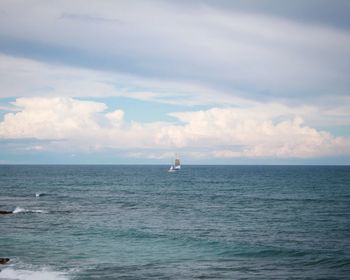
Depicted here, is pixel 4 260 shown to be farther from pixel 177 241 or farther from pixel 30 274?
pixel 177 241

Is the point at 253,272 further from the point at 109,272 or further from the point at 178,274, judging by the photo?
the point at 109,272

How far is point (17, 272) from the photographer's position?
110 ft

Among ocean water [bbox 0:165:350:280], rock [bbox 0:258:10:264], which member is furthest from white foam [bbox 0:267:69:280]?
rock [bbox 0:258:10:264]

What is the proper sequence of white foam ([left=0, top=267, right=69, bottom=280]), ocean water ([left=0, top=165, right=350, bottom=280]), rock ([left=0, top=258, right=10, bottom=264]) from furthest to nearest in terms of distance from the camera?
rock ([left=0, top=258, right=10, bottom=264]) → ocean water ([left=0, top=165, right=350, bottom=280]) → white foam ([left=0, top=267, right=69, bottom=280])

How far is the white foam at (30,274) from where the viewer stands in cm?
3210

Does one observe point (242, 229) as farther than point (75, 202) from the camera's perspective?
No

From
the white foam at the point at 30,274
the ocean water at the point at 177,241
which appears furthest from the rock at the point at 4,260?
the white foam at the point at 30,274

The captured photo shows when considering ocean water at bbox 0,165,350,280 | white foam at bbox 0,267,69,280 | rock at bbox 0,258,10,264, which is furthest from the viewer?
rock at bbox 0,258,10,264

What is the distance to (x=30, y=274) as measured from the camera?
1299 inches

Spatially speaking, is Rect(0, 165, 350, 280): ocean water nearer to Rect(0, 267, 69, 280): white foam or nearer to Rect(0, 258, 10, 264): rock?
Rect(0, 267, 69, 280): white foam

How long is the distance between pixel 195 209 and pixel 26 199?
38.5 metres

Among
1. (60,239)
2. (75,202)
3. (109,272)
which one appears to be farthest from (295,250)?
(75,202)

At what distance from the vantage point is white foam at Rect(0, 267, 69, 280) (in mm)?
32100

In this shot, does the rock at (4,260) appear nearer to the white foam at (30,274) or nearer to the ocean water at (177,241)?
the ocean water at (177,241)
